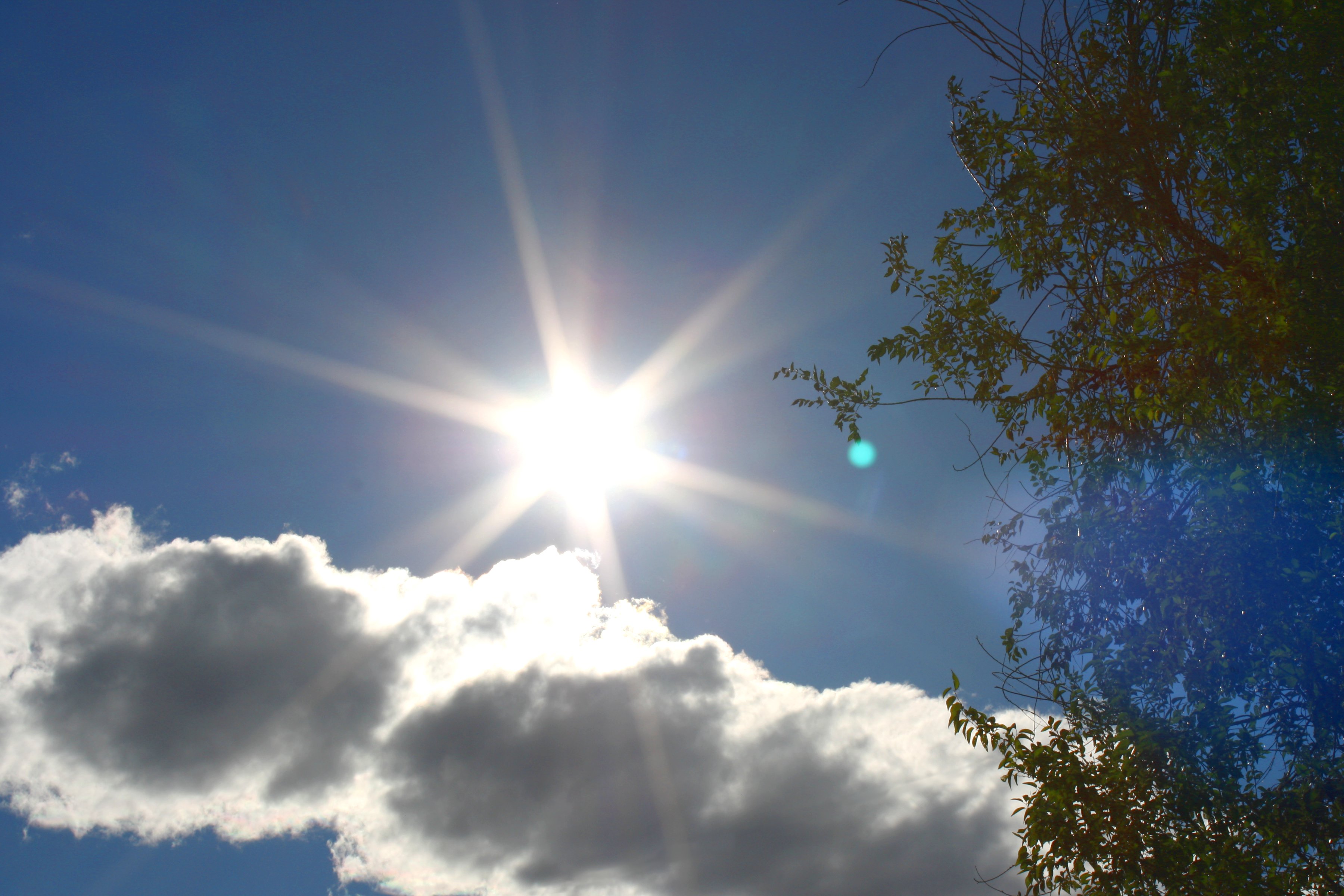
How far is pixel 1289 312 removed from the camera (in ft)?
22.4

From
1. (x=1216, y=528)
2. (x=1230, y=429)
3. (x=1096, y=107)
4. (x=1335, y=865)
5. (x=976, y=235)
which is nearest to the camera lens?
(x=1335, y=865)

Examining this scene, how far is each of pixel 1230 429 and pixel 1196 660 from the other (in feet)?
7.69

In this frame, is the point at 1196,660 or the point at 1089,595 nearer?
the point at 1196,660

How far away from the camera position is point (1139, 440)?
855cm

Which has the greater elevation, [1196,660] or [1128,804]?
[1196,660]

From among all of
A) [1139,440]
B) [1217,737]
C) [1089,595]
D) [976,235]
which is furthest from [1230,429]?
[976,235]

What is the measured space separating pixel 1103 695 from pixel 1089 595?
1.14 metres

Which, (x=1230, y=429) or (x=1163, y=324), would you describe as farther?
(x=1163, y=324)

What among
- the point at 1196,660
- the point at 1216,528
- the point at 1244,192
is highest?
the point at 1244,192

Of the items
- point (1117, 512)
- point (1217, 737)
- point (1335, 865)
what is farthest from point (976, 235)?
point (1335, 865)

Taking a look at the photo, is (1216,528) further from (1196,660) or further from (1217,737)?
(1217,737)

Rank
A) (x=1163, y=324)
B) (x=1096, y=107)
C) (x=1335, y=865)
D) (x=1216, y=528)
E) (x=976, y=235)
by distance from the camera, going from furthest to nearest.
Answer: (x=976, y=235), (x=1096, y=107), (x=1163, y=324), (x=1216, y=528), (x=1335, y=865)

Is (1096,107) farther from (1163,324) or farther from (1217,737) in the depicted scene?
(1217,737)

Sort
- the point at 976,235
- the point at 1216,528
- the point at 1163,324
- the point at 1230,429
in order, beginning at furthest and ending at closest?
the point at 976,235 < the point at 1163,324 < the point at 1230,429 < the point at 1216,528
